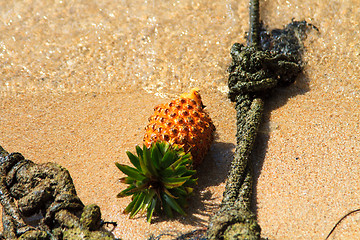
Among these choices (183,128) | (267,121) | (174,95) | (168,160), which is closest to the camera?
(168,160)

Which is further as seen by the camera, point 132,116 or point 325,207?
point 132,116

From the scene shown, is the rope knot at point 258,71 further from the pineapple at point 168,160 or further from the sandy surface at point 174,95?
the pineapple at point 168,160

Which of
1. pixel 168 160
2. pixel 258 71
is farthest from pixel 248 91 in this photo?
pixel 168 160

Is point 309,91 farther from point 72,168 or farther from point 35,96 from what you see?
point 35,96

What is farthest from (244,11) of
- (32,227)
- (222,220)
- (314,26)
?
(32,227)

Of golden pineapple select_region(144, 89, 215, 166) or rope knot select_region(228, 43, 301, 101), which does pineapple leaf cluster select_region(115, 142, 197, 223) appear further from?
rope knot select_region(228, 43, 301, 101)

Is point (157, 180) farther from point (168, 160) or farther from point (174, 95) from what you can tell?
point (174, 95)
